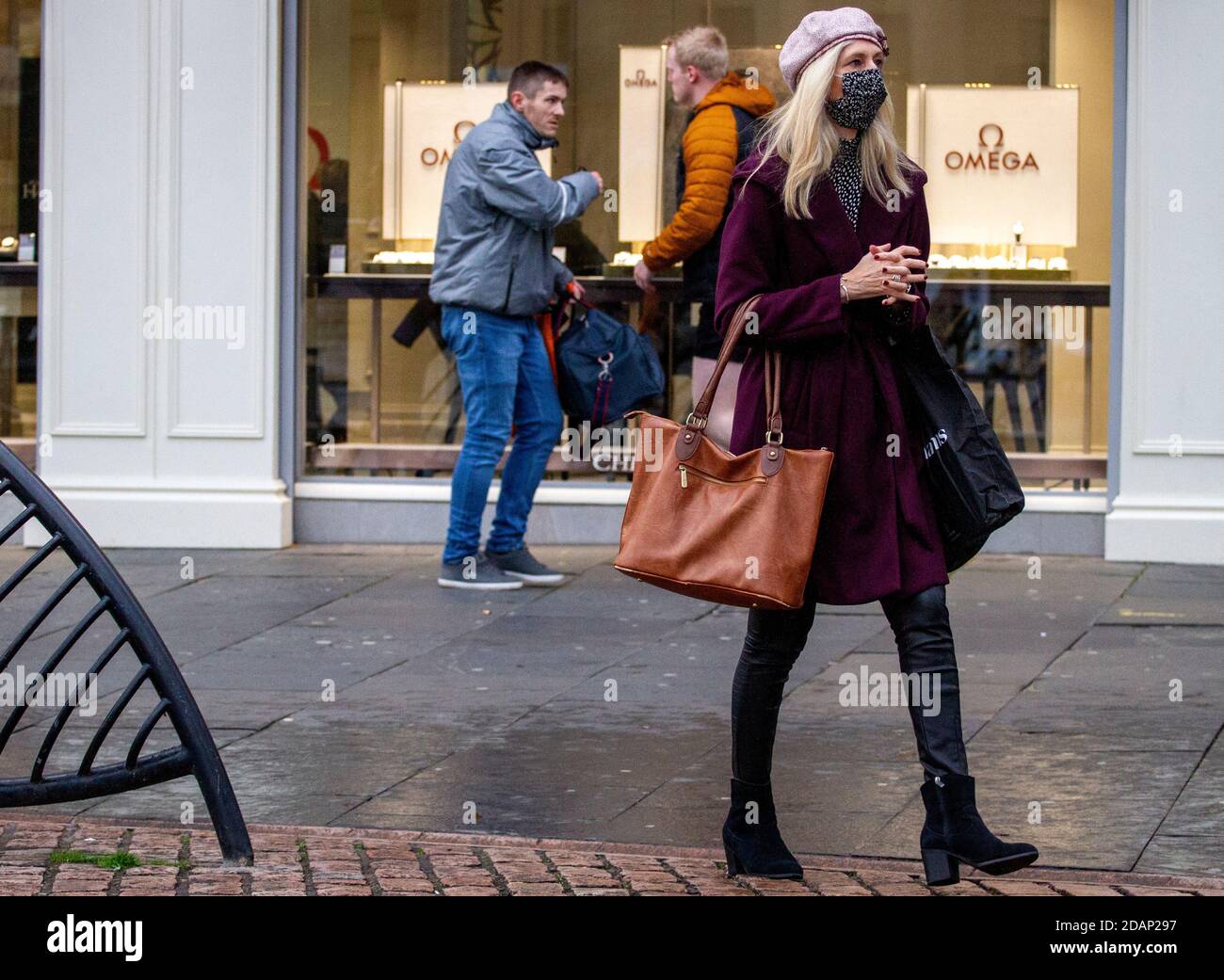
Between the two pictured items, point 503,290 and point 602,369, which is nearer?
point 503,290

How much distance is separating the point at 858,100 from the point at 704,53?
13.3 ft

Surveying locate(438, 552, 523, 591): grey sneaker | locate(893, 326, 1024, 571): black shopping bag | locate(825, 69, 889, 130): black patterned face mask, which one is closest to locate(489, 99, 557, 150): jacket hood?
locate(438, 552, 523, 591): grey sneaker

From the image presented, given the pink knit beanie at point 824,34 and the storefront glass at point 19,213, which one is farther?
the storefront glass at point 19,213

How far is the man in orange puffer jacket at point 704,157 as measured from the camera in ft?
26.6

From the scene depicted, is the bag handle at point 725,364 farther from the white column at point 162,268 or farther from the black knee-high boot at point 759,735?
the white column at point 162,268

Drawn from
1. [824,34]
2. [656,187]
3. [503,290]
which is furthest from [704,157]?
[824,34]

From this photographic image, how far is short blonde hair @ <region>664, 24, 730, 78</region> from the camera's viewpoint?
827 centimetres

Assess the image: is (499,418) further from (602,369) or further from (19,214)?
(19,214)

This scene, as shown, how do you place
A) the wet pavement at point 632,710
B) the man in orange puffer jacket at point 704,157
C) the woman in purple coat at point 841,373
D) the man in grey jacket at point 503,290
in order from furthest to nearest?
1. the man in grey jacket at point 503,290
2. the man in orange puffer jacket at point 704,157
3. the wet pavement at point 632,710
4. the woman in purple coat at point 841,373

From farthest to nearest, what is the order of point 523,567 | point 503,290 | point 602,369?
point 523,567 < point 602,369 < point 503,290

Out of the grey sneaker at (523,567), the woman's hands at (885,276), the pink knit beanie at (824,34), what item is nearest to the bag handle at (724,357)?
the woman's hands at (885,276)

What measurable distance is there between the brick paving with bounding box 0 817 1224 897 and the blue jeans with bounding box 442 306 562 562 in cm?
374

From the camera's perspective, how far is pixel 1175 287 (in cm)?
910
